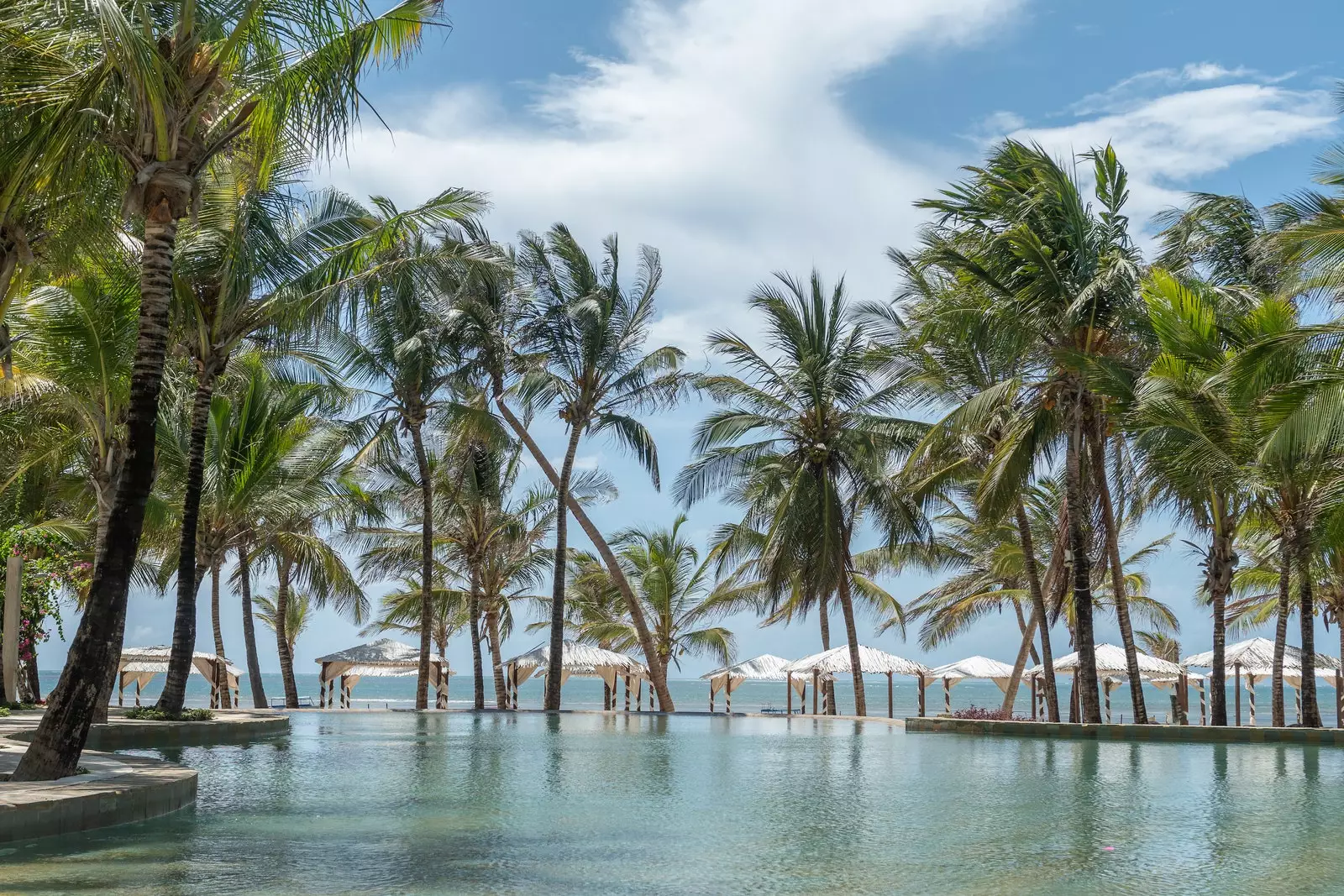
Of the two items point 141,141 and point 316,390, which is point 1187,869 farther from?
point 316,390

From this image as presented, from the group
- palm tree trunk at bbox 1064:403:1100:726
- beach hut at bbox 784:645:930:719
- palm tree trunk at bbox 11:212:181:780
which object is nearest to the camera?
palm tree trunk at bbox 11:212:181:780

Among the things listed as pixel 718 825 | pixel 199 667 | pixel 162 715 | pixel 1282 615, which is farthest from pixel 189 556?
pixel 199 667

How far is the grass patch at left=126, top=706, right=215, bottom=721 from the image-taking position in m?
14.5

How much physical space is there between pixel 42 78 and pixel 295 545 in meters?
19.1

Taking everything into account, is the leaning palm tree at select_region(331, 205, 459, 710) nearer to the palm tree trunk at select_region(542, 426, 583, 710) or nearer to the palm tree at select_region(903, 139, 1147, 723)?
the palm tree trunk at select_region(542, 426, 583, 710)

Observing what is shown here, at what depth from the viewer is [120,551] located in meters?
8.41

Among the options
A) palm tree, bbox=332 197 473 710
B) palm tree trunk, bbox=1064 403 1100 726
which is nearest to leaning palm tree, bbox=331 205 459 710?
palm tree, bbox=332 197 473 710

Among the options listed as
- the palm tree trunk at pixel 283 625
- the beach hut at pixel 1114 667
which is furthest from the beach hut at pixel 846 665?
the palm tree trunk at pixel 283 625

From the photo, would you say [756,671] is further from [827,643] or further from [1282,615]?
[1282,615]

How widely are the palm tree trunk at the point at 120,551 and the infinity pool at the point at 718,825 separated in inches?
37.6

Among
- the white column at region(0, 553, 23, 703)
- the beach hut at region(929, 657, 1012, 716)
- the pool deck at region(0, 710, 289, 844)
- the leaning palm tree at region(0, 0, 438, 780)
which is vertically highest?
the leaning palm tree at region(0, 0, 438, 780)

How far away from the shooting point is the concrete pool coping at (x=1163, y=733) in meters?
16.2

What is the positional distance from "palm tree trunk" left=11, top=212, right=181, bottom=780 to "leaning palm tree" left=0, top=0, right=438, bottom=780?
11 millimetres

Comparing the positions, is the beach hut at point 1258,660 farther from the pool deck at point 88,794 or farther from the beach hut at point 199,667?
the pool deck at point 88,794
